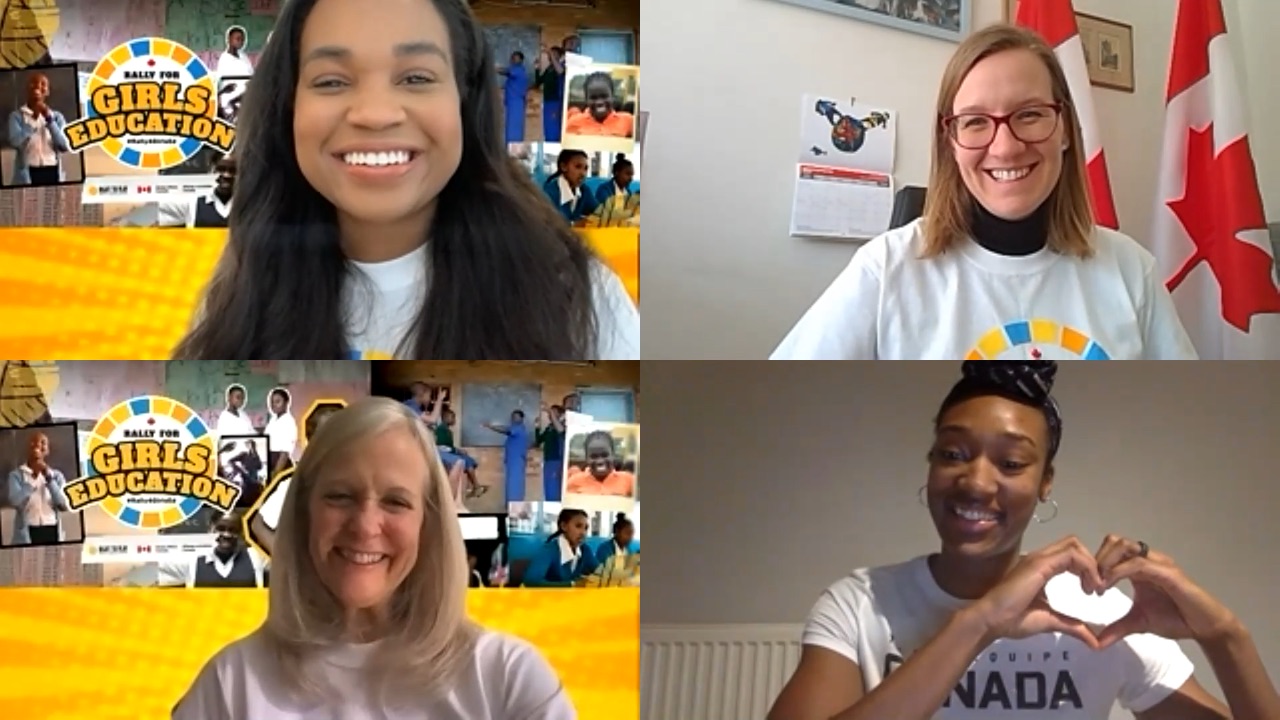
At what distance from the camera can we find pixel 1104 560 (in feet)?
4.14

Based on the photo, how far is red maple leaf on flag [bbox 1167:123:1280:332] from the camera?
1239 mm

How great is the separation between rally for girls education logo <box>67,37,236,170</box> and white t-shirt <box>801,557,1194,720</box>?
0.92 meters

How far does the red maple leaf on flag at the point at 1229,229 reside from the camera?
1.24 meters

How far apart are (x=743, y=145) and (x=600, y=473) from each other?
419mm

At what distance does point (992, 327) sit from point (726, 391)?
32 centimetres

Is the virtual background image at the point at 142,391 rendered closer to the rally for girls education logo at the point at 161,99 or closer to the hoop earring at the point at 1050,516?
the rally for girls education logo at the point at 161,99

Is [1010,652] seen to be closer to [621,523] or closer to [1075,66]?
[621,523]

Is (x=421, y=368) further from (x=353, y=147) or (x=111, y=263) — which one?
(x=111, y=263)

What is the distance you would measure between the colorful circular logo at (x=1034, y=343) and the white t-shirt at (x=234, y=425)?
0.85m

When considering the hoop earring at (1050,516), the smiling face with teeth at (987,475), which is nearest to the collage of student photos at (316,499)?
the smiling face with teeth at (987,475)

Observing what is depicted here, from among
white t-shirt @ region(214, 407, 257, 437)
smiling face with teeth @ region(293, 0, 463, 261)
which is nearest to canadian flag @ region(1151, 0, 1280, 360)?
smiling face with teeth @ region(293, 0, 463, 261)

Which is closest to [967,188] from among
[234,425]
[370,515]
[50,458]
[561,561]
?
[561,561]

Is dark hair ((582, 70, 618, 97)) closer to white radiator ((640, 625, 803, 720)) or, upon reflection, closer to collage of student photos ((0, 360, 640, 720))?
collage of student photos ((0, 360, 640, 720))

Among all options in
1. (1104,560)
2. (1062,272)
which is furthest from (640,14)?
(1104,560)
